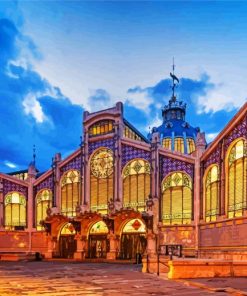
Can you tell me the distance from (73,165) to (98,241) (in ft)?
29.0

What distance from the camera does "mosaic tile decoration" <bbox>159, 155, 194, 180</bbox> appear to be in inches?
1644

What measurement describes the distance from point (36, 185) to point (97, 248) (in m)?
11.2

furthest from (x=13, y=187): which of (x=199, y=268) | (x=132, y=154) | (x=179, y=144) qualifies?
(x=199, y=268)

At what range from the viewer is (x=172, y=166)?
43.2m

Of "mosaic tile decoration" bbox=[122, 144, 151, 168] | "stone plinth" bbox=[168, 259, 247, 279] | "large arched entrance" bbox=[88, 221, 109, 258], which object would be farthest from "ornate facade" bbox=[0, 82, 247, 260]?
Answer: "stone plinth" bbox=[168, 259, 247, 279]

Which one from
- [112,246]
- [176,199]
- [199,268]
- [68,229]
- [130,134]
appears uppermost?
[130,134]

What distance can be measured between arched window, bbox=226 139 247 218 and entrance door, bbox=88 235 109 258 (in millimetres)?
17021

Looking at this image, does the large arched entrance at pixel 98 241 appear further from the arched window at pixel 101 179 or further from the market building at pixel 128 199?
the arched window at pixel 101 179

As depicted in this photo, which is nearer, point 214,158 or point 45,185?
point 214,158

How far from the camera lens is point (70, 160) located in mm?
50938

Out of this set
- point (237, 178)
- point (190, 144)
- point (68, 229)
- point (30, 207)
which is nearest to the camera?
point (237, 178)

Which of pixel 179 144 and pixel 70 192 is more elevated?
pixel 179 144

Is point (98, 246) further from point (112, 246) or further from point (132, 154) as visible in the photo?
point (132, 154)

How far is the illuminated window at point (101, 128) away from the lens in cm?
4823
